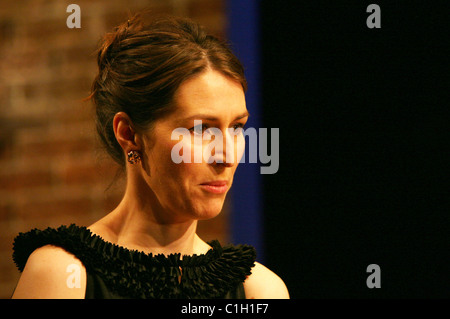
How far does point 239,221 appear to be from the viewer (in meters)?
1.95

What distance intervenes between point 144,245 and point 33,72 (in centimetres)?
101

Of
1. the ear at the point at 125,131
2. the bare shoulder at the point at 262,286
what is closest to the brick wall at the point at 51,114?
the bare shoulder at the point at 262,286

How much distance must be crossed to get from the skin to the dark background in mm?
494

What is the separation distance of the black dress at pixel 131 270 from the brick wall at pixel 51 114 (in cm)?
71

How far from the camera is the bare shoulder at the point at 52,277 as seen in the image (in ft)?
3.78

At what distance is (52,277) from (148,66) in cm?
44

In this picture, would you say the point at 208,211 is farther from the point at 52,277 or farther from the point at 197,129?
the point at 52,277

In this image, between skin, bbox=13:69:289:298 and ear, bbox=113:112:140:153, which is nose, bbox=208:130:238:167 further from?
ear, bbox=113:112:140:153

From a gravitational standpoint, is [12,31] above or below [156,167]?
above

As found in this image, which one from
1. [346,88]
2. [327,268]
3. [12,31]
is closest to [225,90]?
[346,88]

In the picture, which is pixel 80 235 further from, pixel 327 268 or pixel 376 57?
pixel 376 57

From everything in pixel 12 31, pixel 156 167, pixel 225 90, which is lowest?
pixel 156 167

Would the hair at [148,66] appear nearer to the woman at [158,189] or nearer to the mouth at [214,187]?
the woman at [158,189]
